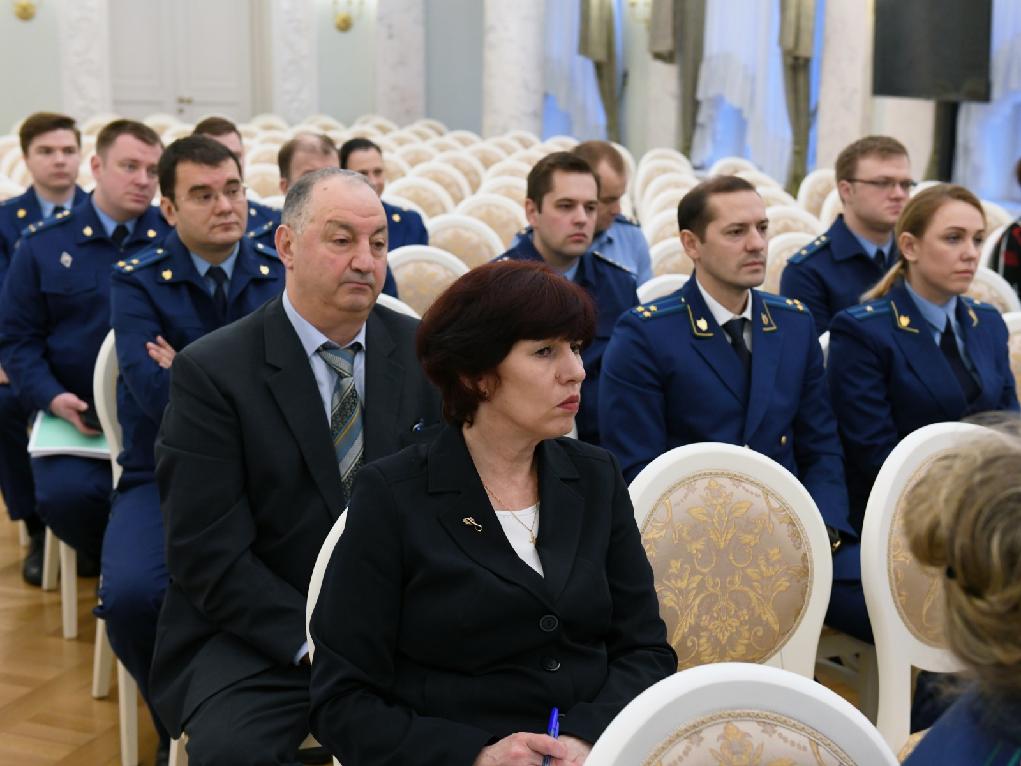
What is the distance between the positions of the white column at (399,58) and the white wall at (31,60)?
3.59 m

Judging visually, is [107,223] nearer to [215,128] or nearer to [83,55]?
[215,128]

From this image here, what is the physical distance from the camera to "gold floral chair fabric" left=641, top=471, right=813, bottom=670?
6.90 feet

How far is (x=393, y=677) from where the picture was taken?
1.72m

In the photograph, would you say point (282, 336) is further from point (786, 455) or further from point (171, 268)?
point (786, 455)

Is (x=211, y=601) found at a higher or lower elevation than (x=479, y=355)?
lower

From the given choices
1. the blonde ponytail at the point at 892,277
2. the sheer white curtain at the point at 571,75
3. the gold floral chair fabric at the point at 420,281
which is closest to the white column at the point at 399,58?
the sheer white curtain at the point at 571,75

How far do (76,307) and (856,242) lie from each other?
94.4 inches

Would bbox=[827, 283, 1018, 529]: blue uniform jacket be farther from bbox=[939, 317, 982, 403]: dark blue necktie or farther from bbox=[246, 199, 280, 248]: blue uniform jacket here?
bbox=[246, 199, 280, 248]: blue uniform jacket

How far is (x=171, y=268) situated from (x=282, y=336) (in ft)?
2.94

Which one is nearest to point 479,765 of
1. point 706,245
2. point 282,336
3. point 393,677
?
point 393,677

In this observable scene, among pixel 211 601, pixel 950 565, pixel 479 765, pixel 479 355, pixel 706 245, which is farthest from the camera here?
pixel 706 245

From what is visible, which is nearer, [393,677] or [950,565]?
[950,565]

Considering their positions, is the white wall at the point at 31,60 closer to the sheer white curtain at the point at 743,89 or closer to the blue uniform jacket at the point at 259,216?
the sheer white curtain at the point at 743,89

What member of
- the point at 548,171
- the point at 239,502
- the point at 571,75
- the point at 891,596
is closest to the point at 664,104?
the point at 571,75
